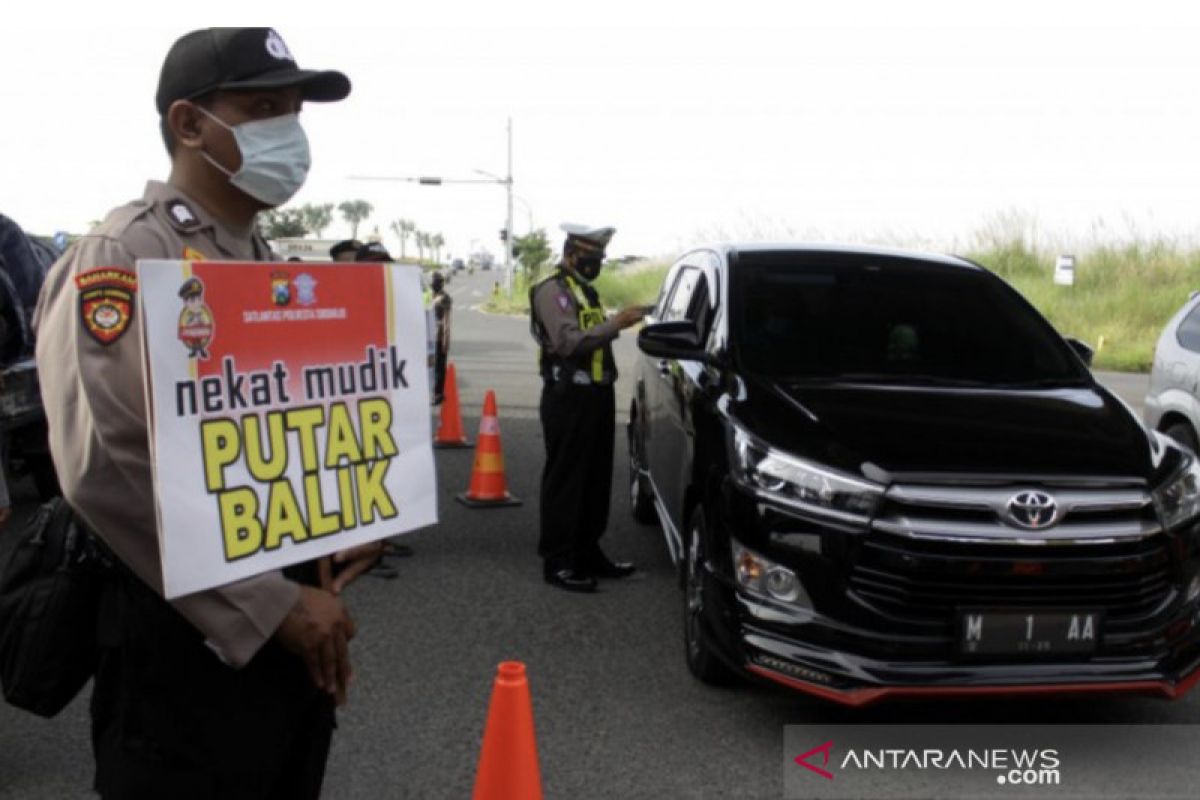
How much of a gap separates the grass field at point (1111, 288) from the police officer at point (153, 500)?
20.3m

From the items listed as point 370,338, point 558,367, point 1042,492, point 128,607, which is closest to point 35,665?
point 128,607

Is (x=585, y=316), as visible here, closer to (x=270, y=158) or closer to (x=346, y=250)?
(x=346, y=250)

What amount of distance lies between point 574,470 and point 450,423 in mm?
4651

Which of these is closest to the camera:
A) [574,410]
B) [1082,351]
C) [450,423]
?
[1082,351]

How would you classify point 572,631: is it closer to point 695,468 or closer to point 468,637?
point 468,637

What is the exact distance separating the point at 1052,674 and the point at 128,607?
2946 mm

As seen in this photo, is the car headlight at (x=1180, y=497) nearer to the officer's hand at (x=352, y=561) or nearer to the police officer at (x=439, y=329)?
the officer's hand at (x=352, y=561)

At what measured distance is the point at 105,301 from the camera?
1.59 m

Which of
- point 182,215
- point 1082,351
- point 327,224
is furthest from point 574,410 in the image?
point 327,224

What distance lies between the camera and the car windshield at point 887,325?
4734 mm

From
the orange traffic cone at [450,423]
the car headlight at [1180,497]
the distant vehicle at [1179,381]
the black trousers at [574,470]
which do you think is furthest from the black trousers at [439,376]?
the car headlight at [1180,497]

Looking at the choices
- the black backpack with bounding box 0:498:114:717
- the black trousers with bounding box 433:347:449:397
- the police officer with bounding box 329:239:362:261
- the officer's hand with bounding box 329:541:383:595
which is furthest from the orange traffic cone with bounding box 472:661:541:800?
the black trousers with bounding box 433:347:449:397

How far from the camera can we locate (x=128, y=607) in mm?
1772

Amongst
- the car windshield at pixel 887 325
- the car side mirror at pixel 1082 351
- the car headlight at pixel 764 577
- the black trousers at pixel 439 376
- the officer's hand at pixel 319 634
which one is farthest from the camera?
the black trousers at pixel 439 376
